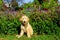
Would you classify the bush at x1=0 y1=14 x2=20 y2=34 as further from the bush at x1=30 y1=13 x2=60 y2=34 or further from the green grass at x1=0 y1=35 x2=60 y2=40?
the bush at x1=30 y1=13 x2=60 y2=34

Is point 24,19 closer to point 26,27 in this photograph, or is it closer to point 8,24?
point 26,27

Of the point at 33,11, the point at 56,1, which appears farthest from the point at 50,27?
the point at 56,1

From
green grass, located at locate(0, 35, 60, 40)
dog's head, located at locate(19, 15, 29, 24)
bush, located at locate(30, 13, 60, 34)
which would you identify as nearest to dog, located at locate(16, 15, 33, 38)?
dog's head, located at locate(19, 15, 29, 24)

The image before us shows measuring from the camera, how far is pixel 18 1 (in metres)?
14.7

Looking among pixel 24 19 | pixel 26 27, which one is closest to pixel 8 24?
pixel 26 27

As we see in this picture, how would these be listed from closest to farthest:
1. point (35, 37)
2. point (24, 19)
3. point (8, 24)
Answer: point (24, 19) → point (35, 37) → point (8, 24)

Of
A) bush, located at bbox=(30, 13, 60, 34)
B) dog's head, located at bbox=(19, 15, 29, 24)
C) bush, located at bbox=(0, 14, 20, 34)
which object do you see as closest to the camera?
dog's head, located at bbox=(19, 15, 29, 24)

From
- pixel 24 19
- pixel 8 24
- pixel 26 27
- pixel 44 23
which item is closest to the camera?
pixel 24 19

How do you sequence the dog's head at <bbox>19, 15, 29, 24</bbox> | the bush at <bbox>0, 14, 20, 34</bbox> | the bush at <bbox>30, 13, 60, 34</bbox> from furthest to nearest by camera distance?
1. the bush at <bbox>30, 13, 60, 34</bbox>
2. the bush at <bbox>0, 14, 20, 34</bbox>
3. the dog's head at <bbox>19, 15, 29, 24</bbox>

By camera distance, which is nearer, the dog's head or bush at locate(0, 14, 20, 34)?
the dog's head

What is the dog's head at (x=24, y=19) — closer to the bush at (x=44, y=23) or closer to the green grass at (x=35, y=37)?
the green grass at (x=35, y=37)

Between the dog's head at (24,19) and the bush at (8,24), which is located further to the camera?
the bush at (8,24)

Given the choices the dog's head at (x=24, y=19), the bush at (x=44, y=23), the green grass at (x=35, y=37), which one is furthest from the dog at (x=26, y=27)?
the bush at (x=44, y=23)

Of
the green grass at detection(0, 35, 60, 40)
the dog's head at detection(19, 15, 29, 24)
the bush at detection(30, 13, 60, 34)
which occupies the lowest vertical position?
the green grass at detection(0, 35, 60, 40)
